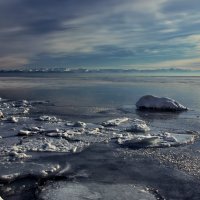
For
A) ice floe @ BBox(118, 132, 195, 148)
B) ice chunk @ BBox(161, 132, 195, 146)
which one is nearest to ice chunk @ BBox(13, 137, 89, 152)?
ice floe @ BBox(118, 132, 195, 148)

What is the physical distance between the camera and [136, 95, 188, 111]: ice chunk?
69.7 ft

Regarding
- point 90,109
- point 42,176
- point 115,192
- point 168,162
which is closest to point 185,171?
point 168,162

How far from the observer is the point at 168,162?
998 centimetres

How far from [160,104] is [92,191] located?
1464 cm

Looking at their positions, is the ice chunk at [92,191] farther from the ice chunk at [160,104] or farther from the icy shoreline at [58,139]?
the ice chunk at [160,104]

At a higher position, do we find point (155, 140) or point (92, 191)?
point (155, 140)

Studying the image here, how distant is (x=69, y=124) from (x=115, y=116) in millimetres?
3465

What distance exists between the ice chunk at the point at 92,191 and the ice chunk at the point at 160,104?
1367 centimetres

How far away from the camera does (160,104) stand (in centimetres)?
2173

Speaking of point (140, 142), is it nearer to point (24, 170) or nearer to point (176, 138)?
point (176, 138)

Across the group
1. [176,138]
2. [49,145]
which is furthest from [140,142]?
[49,145]

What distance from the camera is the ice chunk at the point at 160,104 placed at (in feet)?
69.7

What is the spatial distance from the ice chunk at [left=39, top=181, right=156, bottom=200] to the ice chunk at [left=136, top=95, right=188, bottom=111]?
44.8 ft

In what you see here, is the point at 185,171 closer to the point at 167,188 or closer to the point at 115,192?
the point at 167,188
